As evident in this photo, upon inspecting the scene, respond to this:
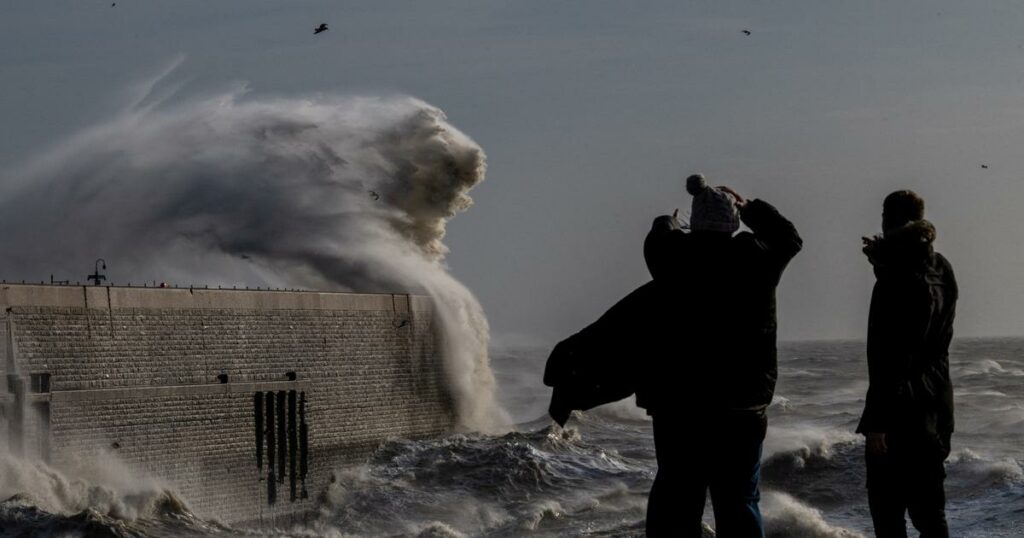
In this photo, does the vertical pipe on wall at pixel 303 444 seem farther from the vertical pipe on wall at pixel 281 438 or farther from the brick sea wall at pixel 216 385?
the vertical pipe on wall at pixel 281 438

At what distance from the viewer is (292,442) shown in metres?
30.5

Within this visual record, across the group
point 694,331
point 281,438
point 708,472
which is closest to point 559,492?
point 281,438

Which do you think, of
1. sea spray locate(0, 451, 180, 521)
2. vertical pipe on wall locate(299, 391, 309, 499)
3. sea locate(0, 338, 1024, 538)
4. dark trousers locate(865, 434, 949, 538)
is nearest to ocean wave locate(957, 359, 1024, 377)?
sea locate(0, 338, 1024, 538)

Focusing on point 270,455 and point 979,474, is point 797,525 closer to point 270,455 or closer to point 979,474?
point 979,474

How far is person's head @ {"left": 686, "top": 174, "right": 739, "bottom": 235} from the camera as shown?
18.7ft

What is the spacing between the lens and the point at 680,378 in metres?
5.58

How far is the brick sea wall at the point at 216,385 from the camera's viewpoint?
82.1ft

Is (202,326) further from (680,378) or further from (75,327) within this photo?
(680,378)

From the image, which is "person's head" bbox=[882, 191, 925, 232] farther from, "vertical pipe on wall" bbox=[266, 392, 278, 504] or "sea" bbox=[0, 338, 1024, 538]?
A: "vertical pipe on wall" bbox=[266, 392, 278, 504]

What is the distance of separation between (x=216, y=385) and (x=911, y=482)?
2293cm

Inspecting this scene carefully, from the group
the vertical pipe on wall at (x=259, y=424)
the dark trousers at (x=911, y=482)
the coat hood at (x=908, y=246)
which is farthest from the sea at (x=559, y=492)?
the coat hood at (x=908, y=246)

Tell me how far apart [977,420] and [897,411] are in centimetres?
4186

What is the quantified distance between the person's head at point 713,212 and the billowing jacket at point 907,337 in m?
1.07

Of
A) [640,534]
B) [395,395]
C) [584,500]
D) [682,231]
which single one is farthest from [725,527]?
[395,395]
